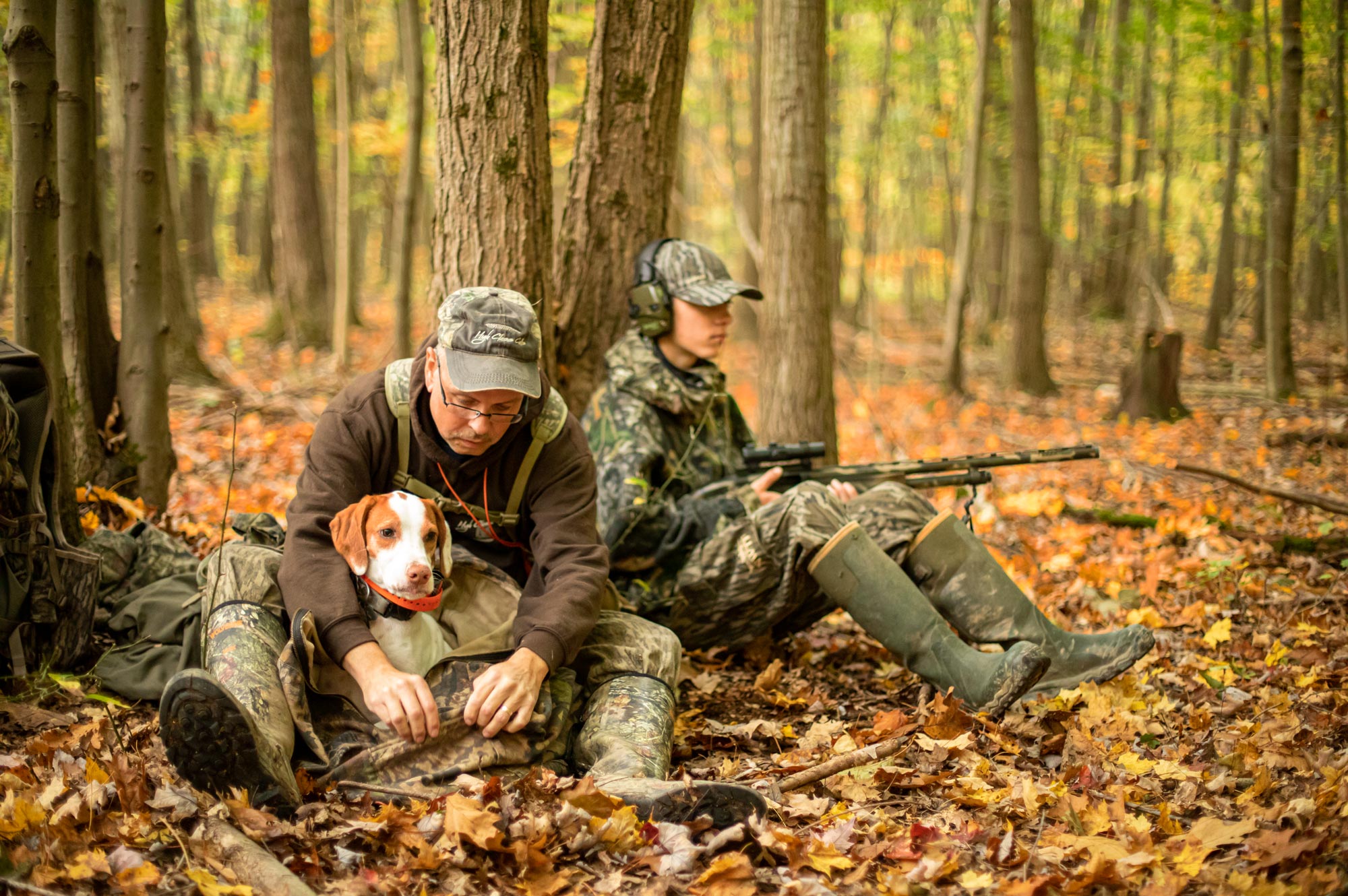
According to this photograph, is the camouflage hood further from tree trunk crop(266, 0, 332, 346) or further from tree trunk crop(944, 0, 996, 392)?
tree trunk crop(266, 0, 332, 346)

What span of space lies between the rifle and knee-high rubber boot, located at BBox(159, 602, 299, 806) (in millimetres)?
2308

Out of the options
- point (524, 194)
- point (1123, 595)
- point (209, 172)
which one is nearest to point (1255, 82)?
point (1123, 595)

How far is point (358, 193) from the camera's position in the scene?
23.0 metres

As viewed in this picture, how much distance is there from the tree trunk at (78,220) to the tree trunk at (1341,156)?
10.3 metres

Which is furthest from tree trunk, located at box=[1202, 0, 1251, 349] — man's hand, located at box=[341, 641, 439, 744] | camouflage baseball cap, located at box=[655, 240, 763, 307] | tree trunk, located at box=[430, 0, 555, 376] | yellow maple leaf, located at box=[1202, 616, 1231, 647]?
man's hand, located at box=[341, 641, 439, 744]

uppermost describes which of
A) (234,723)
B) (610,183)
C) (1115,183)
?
(1115,183)

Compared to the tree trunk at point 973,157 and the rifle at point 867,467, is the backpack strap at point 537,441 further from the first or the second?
the tree trunk at point 973,157

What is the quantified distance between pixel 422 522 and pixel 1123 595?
4070 millimetres

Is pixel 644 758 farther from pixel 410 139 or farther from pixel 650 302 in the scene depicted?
pixel 410 139

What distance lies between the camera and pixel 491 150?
15.8 ft

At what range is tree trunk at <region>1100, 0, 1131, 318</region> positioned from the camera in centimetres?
1733

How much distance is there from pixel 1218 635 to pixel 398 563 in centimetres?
386

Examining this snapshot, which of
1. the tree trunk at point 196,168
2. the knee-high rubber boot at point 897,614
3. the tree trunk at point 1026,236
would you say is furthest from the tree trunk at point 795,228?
the tree trunk at point 196,168

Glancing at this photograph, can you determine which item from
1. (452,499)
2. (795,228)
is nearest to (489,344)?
(452,499)
